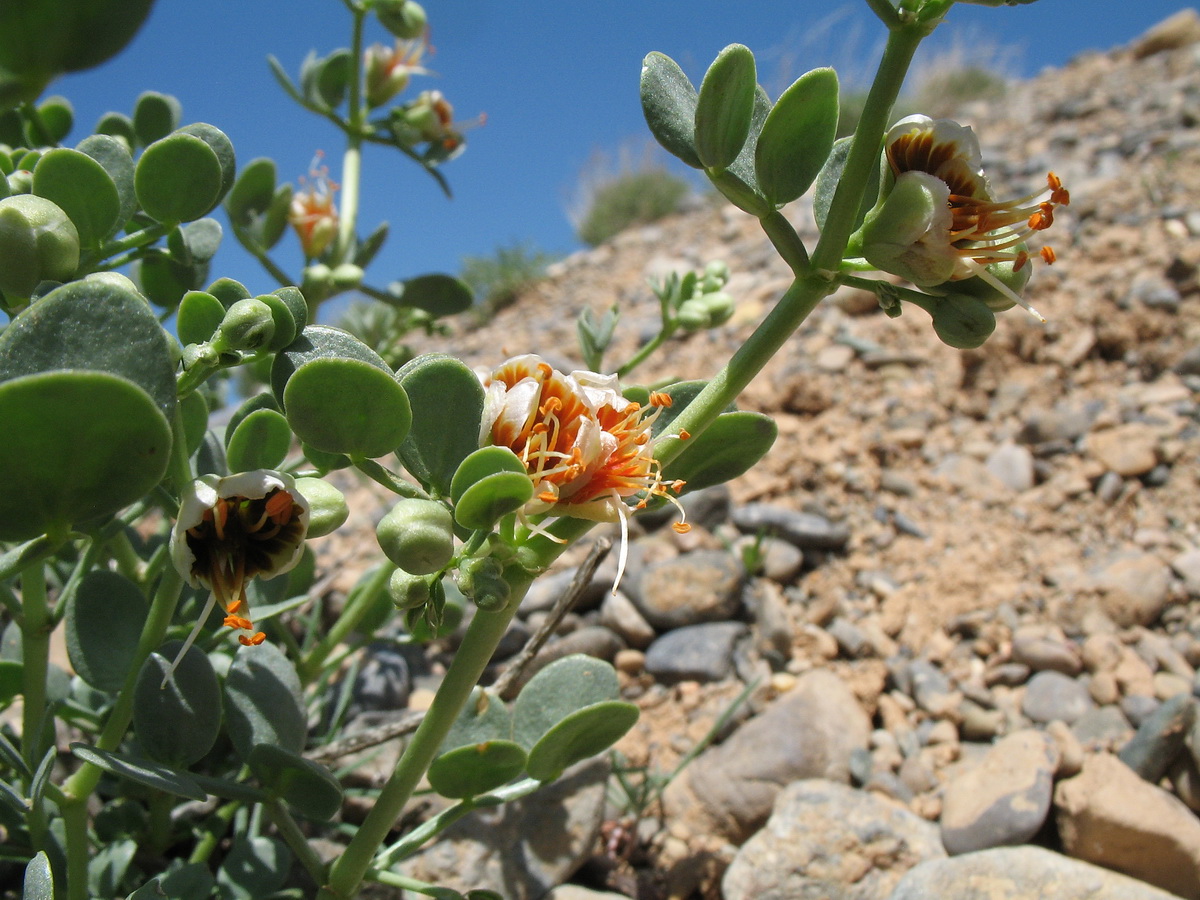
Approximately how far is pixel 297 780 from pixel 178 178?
38.0 inches

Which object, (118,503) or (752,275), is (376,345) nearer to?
(118,503)

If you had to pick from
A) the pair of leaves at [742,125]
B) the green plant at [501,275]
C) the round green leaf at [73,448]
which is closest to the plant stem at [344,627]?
the round green leaf at [73,448]

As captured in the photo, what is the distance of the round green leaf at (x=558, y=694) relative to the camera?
5.83ft

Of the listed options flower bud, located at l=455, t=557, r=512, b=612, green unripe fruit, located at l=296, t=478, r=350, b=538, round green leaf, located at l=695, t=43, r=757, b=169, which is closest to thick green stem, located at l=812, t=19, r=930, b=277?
round green leaf, located at l=695, t=43, r=757, b=169

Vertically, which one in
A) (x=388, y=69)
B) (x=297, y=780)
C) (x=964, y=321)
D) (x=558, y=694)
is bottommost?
(x=297, y=780)

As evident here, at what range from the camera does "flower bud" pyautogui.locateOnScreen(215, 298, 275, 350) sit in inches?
43.8

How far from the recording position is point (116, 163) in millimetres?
1530

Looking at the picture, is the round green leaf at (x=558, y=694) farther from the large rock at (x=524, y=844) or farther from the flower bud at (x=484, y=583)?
the flower bud at (x=484, y=583)

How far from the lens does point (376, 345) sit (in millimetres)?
→ 3461

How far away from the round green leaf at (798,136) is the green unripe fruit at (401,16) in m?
1.57

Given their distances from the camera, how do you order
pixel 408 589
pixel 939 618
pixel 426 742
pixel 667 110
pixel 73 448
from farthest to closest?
pixel 939 618
pixel 426 742
pixel 667 110
pixel 408 589
pixel 73 448

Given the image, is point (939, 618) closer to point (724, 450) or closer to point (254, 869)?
point (724, 450)

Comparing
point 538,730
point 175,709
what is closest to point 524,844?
point 538,730

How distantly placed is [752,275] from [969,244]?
5049 mm
